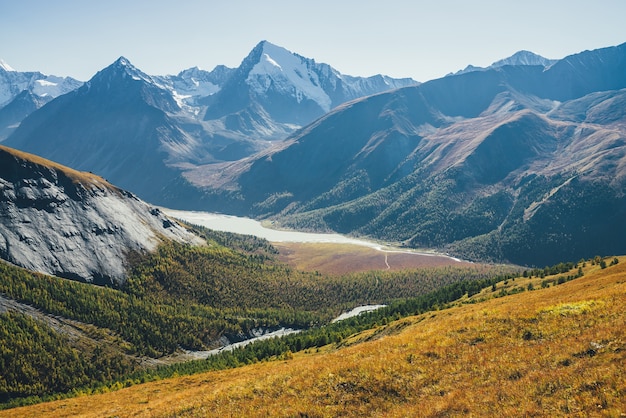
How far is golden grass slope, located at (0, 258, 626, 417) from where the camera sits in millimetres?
25484

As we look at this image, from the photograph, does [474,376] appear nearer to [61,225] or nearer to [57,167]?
[61,225]

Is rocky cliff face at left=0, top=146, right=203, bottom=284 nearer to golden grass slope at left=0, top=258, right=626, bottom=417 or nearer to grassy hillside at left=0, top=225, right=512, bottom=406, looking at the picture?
grassy hillside at left=0, top=225, right=512, bottom=406

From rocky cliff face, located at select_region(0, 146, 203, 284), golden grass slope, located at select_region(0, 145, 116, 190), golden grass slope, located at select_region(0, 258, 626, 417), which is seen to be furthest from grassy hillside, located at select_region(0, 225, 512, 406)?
golden grass slope, located at select_region(0, 258, 626, 417)

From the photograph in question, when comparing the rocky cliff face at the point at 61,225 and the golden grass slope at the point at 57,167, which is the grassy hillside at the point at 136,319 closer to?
the rocky cliff face at the point at 61,225

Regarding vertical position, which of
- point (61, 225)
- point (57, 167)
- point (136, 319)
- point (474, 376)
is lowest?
point (136, 319)

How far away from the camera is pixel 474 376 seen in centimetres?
3130

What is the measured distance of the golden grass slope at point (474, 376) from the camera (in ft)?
83.6

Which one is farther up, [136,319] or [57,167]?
[57,167]

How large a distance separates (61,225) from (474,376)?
170000mm

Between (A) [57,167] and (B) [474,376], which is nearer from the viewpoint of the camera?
(B) [474,376]

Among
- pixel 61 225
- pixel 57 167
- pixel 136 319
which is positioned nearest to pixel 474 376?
pixel 136 319

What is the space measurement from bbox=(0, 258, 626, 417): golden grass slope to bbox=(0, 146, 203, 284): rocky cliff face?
124 metres

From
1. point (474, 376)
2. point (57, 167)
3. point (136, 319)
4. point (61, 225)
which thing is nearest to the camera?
point (474, 376)

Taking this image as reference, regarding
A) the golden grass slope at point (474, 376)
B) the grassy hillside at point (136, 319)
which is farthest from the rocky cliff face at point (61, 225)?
the golden grass slope at point (474, 376)
